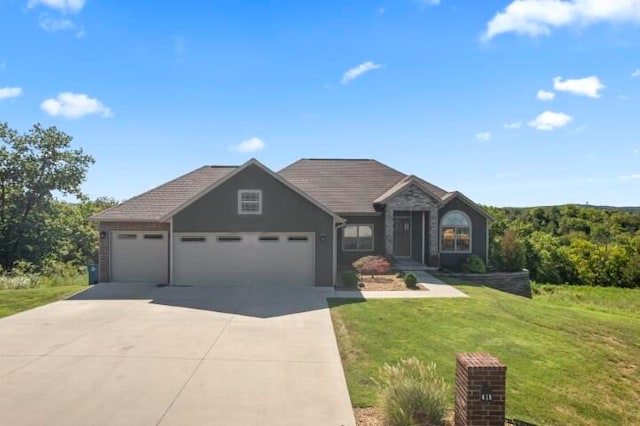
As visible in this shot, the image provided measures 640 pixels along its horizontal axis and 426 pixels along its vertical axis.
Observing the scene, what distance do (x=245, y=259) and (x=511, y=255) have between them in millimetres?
14759

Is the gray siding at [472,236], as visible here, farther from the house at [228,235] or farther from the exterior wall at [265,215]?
the exterior wall at [265,215]

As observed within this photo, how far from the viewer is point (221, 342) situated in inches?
415

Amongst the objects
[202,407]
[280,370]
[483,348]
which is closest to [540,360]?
[483,348]

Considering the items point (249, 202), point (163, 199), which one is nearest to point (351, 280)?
point (249, 202)

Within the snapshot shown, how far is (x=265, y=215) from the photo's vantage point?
17.8 meters

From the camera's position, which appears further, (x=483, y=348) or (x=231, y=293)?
(x=231, y=293)

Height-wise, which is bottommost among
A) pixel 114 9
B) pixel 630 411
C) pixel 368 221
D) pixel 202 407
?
pixel 630 411

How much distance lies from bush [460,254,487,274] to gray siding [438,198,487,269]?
0.53m

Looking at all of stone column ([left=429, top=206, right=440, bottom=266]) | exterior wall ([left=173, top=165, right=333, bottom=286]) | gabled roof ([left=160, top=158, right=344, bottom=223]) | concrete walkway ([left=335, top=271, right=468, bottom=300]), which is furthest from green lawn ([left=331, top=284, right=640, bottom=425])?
stone column ([left=429, top=206, right=440, bottom=266])

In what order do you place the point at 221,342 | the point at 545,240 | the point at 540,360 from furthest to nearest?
the point at 545,240 < the point at 221,342 < the point at 540,360

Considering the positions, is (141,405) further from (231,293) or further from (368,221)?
(368,221)

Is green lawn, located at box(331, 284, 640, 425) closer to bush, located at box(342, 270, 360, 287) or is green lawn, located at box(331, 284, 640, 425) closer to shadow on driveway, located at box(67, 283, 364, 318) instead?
shadow on driveway, located at box(67, 283, 364, 318)

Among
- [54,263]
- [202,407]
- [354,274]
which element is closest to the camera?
[202,407]

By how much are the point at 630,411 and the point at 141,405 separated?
29.7 feet
